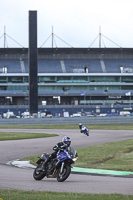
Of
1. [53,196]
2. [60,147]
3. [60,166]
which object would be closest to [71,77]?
[60,147]

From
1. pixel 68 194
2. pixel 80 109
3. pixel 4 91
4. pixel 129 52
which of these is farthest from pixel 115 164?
pixel 129 52

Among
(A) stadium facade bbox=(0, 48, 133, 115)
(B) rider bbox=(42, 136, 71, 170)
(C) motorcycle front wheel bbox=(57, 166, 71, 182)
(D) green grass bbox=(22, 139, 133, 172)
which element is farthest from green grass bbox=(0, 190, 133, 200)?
(A) stadium facade bbox=(0, 48, 133, 115)

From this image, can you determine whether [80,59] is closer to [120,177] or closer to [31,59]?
[31,59]

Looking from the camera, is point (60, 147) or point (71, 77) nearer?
point (60, 147)

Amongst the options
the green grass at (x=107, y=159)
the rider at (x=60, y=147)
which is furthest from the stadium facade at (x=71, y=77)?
the rider at (x=60, y=147)

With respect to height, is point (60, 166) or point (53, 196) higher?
point (60, 166)

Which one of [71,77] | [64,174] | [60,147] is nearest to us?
[64,174]

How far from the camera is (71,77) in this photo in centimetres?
11144

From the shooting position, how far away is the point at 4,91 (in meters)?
109

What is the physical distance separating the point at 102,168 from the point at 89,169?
22.8 inches

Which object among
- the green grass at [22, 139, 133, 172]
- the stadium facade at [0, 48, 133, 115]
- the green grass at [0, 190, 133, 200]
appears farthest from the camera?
the stadium facade at [0, 48, 133, 115]

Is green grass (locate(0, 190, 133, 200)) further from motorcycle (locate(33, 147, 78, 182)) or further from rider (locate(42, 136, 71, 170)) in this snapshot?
rider (locate(42, 136, 71, 170))

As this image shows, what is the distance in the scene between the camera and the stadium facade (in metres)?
110

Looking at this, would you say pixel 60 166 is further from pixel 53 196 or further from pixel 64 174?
pixel 53 196
